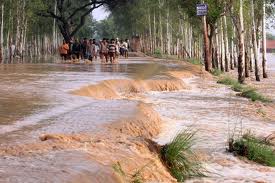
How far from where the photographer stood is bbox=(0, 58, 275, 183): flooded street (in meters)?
6.24

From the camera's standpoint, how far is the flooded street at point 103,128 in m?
6.24

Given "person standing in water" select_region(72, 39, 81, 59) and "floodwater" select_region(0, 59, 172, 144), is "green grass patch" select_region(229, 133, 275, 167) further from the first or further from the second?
"person standing in water" select_region(72, 39, 81, 59)

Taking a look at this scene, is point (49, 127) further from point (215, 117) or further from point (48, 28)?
point (48, 28)

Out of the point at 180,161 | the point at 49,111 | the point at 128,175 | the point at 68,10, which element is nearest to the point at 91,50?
the point at 49,111

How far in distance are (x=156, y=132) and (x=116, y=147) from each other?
9.74 feet

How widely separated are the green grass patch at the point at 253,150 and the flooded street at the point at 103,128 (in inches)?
8.3

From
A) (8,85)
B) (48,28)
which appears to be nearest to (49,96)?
(8,85)

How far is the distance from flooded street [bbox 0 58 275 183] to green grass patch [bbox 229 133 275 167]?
212 millimetres

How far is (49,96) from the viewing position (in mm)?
12695

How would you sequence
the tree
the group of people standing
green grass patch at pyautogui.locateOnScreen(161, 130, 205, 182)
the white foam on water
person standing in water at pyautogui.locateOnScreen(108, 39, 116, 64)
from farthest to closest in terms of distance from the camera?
1. the tree
2. the group of people standing
3. person standing in water at pyautogui.locateOnScreen(108, 39, 116, 64)
4. the white foam on water
5. green grass patch at pyautogui.locateOnScreen(161, 130, 205, 182)

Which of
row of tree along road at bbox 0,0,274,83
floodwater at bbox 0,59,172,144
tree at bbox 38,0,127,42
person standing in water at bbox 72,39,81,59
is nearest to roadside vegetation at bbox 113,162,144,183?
floodwater at bbox 0,59,172,144

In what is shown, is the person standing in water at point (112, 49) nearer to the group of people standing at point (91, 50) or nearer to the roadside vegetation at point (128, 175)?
the group of people standing at point (91, 50)

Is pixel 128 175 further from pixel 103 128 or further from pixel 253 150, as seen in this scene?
pixel 253 150

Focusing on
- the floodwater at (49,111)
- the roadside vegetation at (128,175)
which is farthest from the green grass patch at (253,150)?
the roadside vegetation at (128,175)
